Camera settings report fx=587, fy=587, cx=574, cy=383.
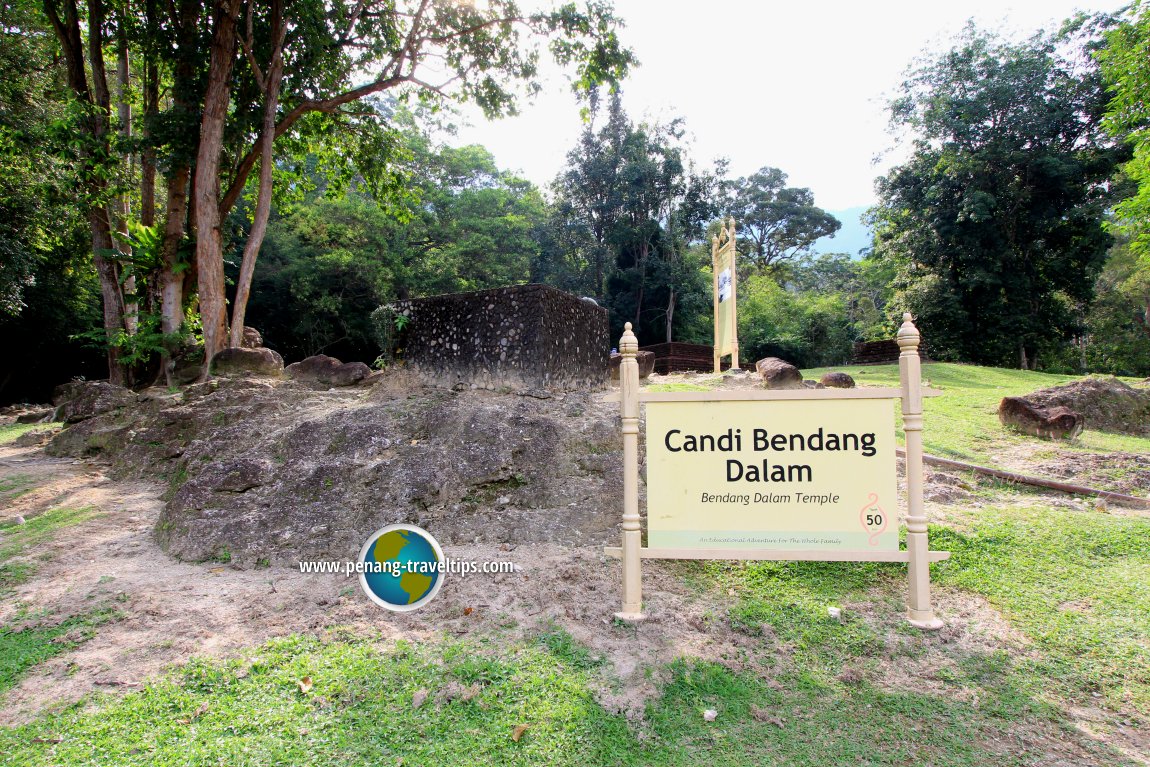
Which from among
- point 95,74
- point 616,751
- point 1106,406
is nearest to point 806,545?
point 616,751

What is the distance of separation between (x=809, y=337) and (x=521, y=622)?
2437 cm

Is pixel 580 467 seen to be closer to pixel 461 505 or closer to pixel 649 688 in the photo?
pixel 461 505

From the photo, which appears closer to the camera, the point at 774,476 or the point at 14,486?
the point at 774,476

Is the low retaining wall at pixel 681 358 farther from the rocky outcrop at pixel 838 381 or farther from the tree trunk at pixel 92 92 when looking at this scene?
the tree trunk at pixel 92 92

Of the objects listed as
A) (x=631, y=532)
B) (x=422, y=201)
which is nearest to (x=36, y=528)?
(x=631, y=532)

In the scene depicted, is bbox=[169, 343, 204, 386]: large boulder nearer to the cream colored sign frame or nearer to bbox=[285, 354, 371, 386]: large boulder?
bbox=[285, 354, 371, 386]: large boulder

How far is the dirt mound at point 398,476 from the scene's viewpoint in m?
3.74

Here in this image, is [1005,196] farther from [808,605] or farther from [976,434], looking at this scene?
[808,605]

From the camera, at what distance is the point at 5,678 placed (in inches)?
92.7

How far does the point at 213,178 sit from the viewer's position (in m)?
8.53

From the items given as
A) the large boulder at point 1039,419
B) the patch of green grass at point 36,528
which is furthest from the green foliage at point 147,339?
the large boulder at point 1039,419

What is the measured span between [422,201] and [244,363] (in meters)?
16.2

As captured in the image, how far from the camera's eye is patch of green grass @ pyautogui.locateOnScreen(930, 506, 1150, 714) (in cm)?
240

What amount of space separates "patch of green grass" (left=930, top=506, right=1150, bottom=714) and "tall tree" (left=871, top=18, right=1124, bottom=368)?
704 inches
